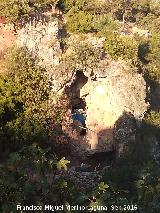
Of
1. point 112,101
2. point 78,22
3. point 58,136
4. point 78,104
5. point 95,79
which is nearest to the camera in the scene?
point 58,136

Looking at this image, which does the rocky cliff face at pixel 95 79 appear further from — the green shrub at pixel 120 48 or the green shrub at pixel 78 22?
the green shrub at pixel 78 22

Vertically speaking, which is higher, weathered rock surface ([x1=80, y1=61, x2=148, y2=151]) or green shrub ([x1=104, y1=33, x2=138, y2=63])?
green shrub ([x1=104, y1=33, x2=138, y2=63])

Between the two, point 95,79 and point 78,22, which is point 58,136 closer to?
point 95,79

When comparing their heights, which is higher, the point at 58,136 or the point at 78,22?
the point at 78,22

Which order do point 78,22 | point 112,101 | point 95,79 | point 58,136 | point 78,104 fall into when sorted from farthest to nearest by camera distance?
point 78,22 < point 78,104 < point 95,79 < point 112,101 < point 58,136

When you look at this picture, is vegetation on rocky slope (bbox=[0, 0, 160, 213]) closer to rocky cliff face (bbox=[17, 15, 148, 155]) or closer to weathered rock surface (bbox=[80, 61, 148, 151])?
rocky cliff face (bbox=[17, 15, 148, 155])

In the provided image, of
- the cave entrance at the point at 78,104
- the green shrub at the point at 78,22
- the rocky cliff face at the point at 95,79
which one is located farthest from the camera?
the green shrub at the point at 78,22

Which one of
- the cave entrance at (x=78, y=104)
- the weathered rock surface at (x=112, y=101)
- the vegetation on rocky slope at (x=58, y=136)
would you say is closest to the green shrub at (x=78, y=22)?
the vegetation on rocky slope at (x=58, y=136)

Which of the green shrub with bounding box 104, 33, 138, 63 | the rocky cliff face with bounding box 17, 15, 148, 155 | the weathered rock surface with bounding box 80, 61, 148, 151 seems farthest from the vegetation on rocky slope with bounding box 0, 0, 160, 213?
the weathered rock surface with bounding box 80, 61, 148, 151

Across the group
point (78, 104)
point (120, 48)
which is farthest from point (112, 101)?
point (120, 48)

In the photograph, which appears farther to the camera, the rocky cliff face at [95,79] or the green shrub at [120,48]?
the green shrub at [120,48]

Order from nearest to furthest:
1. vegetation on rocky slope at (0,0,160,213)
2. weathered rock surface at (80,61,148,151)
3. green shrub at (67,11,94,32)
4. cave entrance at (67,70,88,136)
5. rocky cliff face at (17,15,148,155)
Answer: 1. vegetation on rocky slope at (0,0,160,213)
2. rocky cliff face at (17,15,148,155)
3. weathered rock surface at (80,61,148,151)
4. cave entrance at (67,70,88,136)
5. green shrub at (67,11,94,32)

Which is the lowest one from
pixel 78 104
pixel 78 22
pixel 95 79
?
pixel 78 104

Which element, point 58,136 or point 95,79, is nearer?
point 58,136
